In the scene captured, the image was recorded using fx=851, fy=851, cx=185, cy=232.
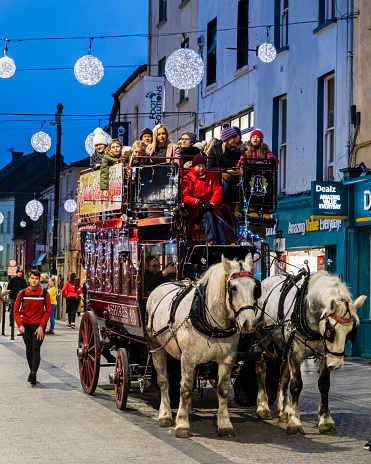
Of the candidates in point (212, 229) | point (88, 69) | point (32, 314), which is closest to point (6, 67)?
point (88, 69)

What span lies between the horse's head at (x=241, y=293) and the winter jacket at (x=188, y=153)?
373cm

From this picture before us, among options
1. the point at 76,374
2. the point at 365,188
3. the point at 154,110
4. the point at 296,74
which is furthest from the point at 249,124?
the point at 76,374

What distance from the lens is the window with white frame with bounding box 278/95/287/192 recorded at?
71.3 feet

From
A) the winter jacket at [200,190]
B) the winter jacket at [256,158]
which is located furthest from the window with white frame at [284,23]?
the winter jacket at [200,190]

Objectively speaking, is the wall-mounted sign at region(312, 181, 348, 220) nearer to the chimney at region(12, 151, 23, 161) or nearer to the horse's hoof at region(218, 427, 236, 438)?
the horse's hoof at region(218, 427, 236, 438)

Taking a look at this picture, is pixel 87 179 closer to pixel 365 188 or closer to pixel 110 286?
pixel 110 286

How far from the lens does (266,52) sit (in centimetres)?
2083

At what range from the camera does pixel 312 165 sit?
20.1 metres

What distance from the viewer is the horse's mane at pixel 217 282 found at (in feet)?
30.8

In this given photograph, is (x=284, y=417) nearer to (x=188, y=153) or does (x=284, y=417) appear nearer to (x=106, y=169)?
(x=188, y=153)

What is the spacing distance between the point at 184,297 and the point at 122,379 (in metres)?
1.84

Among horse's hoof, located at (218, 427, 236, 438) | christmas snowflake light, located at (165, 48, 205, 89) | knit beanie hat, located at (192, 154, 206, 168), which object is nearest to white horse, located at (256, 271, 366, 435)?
horse's hoof, located at (218, 427, 236, 438)

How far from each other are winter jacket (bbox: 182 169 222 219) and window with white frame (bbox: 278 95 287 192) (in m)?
9.91

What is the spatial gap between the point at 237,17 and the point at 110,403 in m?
15.3
